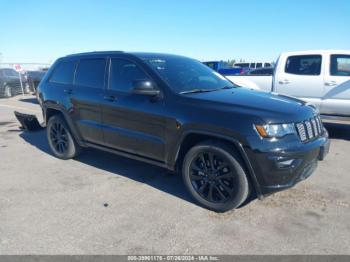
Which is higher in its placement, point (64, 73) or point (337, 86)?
Result: point (64, 73)

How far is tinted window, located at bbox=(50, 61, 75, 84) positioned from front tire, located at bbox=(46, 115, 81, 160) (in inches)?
25.0

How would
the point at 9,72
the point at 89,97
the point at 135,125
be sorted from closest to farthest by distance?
the point at 135,125 → the point at 89,97 → the point at 9,72

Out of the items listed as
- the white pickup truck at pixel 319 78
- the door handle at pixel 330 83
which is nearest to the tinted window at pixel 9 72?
the white pickup truck at pixel 319 78

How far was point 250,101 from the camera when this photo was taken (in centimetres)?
370

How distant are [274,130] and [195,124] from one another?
2.76 feet

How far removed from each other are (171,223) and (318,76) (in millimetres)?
5512

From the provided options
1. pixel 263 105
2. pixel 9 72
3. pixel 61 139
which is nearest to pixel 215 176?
pixel 263 105

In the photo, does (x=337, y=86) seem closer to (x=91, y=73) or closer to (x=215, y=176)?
(x=215, y=176)

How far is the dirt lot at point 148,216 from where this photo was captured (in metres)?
3.08

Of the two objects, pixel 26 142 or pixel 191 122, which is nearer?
pixel 191 122

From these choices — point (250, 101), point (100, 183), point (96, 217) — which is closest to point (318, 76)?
point (250, 101)

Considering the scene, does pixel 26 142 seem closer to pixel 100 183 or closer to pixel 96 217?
pixel 100 183

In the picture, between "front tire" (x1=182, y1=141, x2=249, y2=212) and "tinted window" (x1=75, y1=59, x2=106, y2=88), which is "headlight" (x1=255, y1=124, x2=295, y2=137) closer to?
"front tire" (x1=182, y1=141, x2=249, y2=212)

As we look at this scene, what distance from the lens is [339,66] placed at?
727 centimetres
